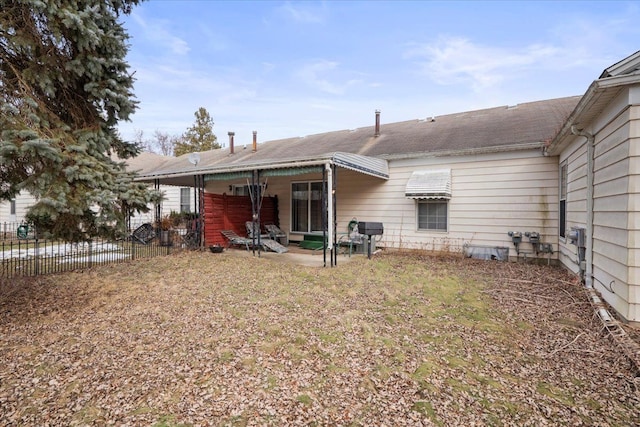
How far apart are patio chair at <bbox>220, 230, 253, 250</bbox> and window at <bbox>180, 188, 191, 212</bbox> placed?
7.41 meters

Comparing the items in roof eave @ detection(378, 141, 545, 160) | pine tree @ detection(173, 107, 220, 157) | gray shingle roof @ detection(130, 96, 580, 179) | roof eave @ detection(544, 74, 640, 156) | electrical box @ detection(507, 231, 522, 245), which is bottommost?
electrical box @ detection(507, 231, 522, 245)

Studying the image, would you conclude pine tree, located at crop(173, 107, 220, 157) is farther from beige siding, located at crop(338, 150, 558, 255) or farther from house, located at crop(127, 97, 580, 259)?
beige siding, located at crop(338, 150, 558, 255)

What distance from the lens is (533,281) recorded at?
624cm

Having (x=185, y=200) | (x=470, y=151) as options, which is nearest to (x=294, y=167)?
(x=470, y=151)

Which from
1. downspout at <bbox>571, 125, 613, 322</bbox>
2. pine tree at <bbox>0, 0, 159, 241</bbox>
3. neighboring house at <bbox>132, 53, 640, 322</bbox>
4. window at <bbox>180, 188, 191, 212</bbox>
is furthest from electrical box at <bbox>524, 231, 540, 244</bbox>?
window at <bbox>180, 188, 191, 212</bbox>

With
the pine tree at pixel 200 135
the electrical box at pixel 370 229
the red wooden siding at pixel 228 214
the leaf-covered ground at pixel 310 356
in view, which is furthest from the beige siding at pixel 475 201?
the pine tree at pixel 200 135

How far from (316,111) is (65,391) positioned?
19.9m

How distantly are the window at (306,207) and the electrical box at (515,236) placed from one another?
18.5ft

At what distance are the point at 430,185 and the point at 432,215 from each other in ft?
3.16

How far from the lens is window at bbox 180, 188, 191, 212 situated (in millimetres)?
17178

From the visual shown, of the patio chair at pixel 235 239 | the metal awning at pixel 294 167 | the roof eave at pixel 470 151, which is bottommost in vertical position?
the patio chair at pixel 235 239

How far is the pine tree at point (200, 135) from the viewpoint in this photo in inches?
1228

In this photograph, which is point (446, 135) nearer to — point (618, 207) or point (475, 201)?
point (475, 201)

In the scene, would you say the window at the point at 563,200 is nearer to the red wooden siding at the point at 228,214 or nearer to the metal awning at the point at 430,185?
the metal awning at the point at 430,185
